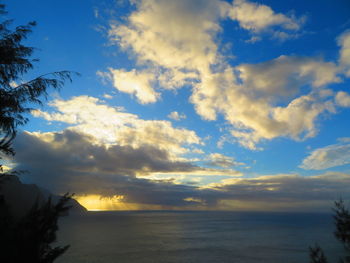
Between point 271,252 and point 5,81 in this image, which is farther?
point 271,252

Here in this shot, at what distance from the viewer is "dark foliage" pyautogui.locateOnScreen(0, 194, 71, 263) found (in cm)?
630

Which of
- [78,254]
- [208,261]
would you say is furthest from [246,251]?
[78,254]

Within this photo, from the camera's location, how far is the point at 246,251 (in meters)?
71.3

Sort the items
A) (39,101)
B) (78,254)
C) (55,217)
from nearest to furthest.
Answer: (39,101), (55,217), (78,254)

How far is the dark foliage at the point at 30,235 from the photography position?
6.30 meters

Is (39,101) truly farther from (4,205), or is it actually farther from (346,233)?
(346,233)

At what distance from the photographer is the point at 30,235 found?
6.87m

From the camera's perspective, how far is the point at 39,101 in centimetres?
677

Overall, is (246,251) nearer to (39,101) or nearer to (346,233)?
(346,233)

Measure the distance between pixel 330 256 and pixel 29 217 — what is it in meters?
86.1

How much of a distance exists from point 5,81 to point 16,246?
5004 millimetres

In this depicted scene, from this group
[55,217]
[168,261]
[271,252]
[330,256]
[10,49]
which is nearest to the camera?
[10,49]

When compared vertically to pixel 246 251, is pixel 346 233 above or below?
above

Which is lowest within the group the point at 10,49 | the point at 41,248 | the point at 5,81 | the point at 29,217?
the point at 41,248
